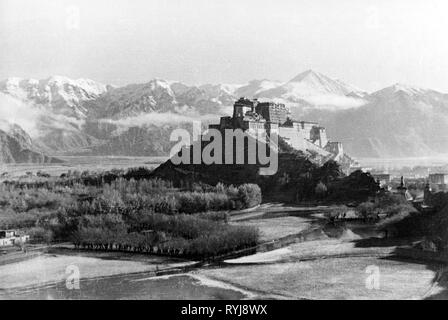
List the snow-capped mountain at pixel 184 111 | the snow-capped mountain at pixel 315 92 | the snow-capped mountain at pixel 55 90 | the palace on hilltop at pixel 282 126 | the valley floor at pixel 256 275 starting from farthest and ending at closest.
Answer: the palace on hilltop at pixel 282 126, the snow-capped mountain at pixel 184 111, the snow-capped mountain at pixel 315 92, the snow-capped mountain at pixel 55 90, the valley floor at pixel 256 275

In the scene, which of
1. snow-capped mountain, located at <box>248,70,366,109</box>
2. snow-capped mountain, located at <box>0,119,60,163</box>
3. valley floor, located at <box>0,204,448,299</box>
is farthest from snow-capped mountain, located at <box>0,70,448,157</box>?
valley floor, located at <box>0,204,448,299</box>

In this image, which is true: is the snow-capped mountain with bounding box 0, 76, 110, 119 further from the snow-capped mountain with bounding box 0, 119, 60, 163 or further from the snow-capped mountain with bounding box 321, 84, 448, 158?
the snow-capped mountain with bounding box 321, 84, 448, 158

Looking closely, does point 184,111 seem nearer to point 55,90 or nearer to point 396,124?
point 55,90

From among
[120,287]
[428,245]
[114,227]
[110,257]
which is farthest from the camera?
[114,227]

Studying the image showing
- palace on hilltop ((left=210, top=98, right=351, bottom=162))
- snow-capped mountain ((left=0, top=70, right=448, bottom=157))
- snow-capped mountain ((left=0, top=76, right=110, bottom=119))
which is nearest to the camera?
snow-capped mountain ((left=0, top=76, right=110, bottom=119))

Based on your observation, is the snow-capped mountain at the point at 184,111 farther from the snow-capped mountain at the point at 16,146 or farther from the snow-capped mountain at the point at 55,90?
the snow-capped mountain at the point at 16,146

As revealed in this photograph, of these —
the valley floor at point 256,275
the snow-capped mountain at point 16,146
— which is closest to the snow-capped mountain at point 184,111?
the snow-capped mountain at point 16,146

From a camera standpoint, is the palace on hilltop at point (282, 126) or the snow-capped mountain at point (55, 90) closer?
the snow-capped mountain at point (55, 90)

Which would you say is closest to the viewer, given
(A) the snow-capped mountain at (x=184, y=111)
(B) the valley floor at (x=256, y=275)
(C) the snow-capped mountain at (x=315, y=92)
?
(B) the valley floor at (x=256, y=275)

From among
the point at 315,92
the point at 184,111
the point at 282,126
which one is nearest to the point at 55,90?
the point at 184,111

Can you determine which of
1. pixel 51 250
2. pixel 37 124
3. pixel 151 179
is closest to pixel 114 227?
pixel 51 250
